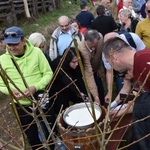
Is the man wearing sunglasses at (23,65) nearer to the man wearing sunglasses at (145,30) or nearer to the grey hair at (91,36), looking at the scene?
the grey hair at (91,36)

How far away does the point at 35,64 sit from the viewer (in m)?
2.94

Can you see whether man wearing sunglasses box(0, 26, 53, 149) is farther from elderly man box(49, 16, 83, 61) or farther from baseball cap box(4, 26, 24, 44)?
elderly man box(49, 16, 83, 61)

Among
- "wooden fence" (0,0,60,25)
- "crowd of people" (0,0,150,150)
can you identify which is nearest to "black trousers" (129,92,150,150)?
"crowd of people" (0,0,150,150)

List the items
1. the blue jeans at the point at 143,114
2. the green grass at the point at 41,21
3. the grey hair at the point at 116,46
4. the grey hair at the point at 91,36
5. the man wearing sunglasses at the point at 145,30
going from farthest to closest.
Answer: the green grass at the point at 41,21 → the man wearing sunglasses at the point at 145,30 → the grey hair at the point at 91,36 → the grey hair at the point at 116,46 → the blue jeans at the point at 143,114

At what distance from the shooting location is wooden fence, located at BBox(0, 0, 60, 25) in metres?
10.0

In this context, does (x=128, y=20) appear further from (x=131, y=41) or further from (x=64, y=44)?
(x=131, y=41)

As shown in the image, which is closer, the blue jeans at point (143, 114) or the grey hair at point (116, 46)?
the blue jeans at point (143, 114)

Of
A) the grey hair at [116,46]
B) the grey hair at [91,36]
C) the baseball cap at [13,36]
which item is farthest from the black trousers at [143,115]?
the grey hair at [91,36]

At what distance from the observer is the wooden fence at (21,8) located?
395 inches

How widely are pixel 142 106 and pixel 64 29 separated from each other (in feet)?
7.76

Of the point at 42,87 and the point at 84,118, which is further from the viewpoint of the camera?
the point at 42,87

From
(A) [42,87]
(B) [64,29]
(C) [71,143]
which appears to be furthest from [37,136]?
(B) [64,29]

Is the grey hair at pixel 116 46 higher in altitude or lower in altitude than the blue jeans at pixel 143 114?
higher

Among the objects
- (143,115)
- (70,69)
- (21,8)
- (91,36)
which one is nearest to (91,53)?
(91,36)
